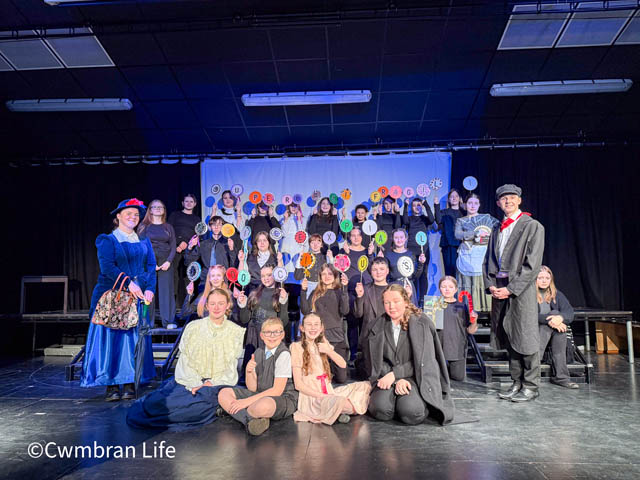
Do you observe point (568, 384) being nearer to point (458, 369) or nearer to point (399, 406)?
point (458, 369)

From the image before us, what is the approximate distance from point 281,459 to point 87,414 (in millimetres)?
1852

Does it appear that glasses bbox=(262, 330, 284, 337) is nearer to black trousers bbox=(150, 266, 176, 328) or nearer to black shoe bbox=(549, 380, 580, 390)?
black shoe bbox=(549, 380, 580, 390)

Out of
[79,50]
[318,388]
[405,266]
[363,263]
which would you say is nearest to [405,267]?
[405,266]

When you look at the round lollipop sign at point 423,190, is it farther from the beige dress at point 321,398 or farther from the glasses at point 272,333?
the glasses at point 272,333

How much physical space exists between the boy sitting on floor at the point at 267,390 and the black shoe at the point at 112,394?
1.20m

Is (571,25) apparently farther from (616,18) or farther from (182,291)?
(182,291)

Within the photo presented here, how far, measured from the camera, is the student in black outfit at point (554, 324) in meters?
4.30

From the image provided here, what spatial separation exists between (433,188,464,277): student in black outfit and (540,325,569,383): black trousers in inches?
81.6

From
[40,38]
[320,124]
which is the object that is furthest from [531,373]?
[40,38]

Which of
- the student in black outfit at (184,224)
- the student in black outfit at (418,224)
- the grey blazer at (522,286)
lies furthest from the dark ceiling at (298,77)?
the grey blazer at (522,286)

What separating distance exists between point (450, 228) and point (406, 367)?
11.7 ft

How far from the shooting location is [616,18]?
510 cm

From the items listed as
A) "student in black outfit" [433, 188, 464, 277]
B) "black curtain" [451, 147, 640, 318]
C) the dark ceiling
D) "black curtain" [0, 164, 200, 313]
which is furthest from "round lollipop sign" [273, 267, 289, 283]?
"black curtain" [0, 164, 200, 313]

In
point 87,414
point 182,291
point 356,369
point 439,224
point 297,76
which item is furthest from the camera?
point 182,291
